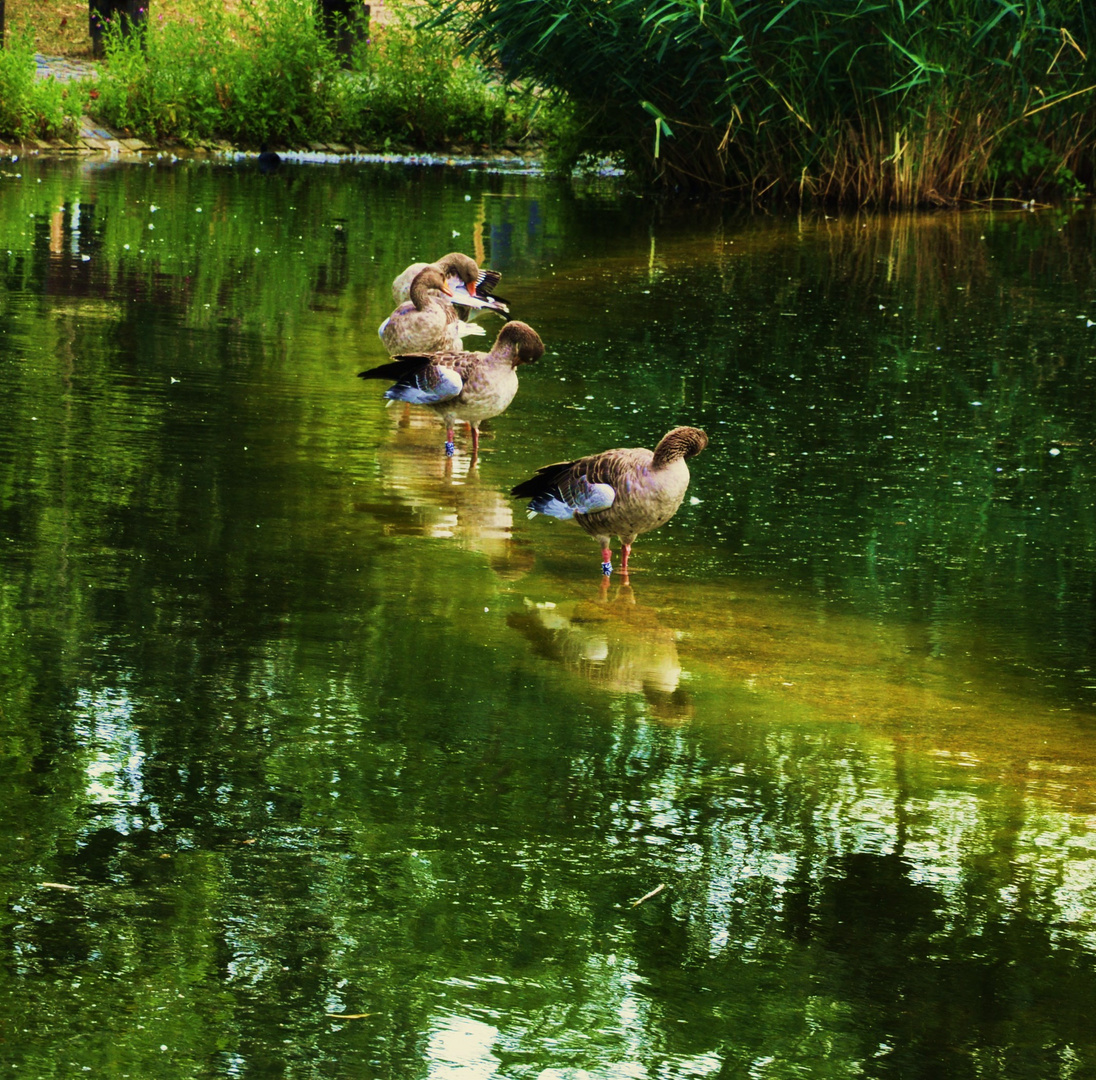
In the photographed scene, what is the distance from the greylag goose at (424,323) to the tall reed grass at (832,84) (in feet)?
32.4

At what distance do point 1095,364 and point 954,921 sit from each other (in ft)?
28.4

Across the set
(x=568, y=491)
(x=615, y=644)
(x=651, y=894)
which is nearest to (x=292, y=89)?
(x=568, y=491)

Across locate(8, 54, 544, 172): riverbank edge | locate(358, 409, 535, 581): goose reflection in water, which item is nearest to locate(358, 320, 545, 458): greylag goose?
locate(358, 409, 535, 581): goose reflection in water

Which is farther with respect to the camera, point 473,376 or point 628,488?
point 473,376

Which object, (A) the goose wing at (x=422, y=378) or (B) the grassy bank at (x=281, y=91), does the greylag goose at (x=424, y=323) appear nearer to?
(A) the goose wing at (x=422, y=378)

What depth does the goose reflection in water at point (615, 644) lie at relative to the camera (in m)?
5.68

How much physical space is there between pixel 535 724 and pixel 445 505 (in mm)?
2746

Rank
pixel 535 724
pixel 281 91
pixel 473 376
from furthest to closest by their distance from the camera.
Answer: pixel 281 91 → pixel 473 376 → pixel 535 724

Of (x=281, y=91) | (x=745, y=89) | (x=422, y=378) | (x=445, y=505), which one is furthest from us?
(x=281, y=91)

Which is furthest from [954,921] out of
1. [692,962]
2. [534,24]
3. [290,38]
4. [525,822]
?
[290,38]

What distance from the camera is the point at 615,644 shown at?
20.1 ft

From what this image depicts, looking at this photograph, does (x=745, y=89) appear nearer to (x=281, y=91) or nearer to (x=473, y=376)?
(x=281, y=91)

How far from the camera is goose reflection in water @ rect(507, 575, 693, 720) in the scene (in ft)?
18.6

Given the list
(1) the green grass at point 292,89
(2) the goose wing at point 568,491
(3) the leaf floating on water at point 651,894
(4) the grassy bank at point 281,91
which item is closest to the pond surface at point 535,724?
(3) the leaf floating on water at point 651,894
